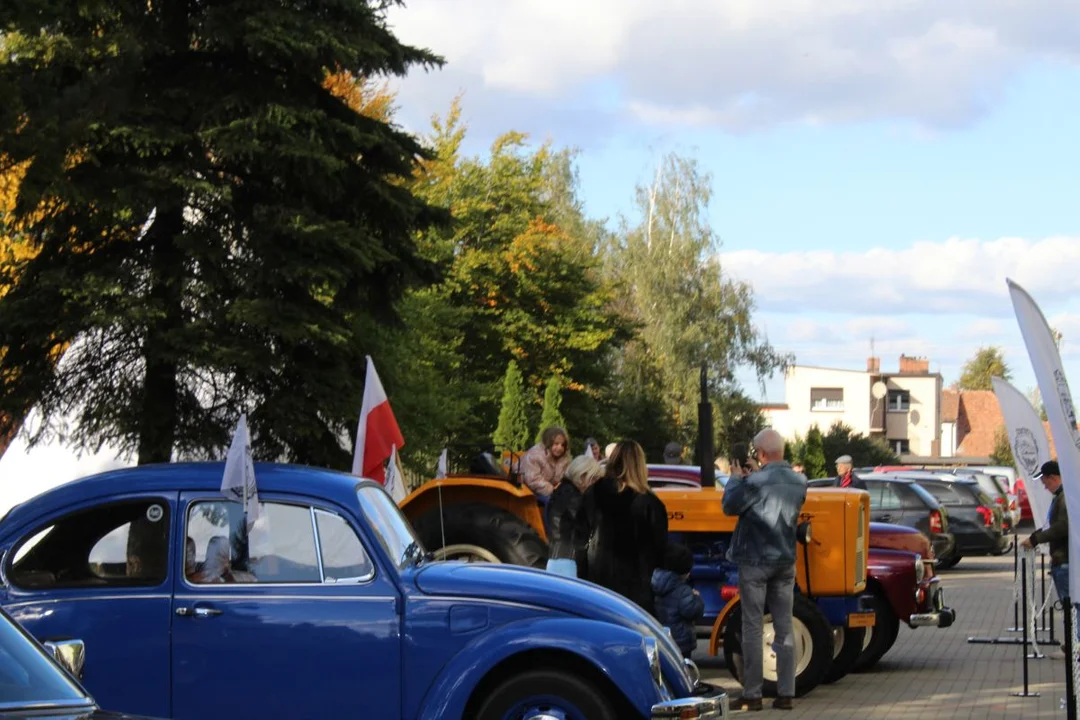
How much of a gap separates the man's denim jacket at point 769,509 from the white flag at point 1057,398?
220 centimetres

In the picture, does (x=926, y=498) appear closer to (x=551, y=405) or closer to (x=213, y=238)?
(x=213, y=238)

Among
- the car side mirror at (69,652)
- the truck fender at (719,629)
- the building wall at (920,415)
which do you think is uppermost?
the building wall at (920,415)

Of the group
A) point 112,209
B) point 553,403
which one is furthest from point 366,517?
point 553,403

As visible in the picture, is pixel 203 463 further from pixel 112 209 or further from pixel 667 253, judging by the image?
pixel 667 253

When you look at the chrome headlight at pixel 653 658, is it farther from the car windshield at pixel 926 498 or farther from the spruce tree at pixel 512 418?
the spruce tree at pixel 512 418

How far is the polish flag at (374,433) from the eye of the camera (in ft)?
43.3

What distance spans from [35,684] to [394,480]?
869 cm

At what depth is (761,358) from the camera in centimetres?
6906

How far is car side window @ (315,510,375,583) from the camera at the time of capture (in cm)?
816

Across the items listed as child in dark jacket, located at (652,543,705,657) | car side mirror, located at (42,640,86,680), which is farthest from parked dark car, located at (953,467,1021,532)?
car side mirror, located at (42,640,86,680)

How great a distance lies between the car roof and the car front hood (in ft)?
2.17

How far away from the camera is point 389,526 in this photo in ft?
28.2

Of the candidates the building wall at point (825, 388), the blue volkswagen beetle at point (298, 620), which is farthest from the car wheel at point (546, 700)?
the building wall at point (825, 388)

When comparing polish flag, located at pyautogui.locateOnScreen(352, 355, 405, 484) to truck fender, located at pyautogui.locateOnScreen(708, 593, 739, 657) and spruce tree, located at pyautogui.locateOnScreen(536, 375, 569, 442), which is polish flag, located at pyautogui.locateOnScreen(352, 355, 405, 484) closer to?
truck fender, located at pyautogui.locateOnScreen(708, 593, 739, 657)
